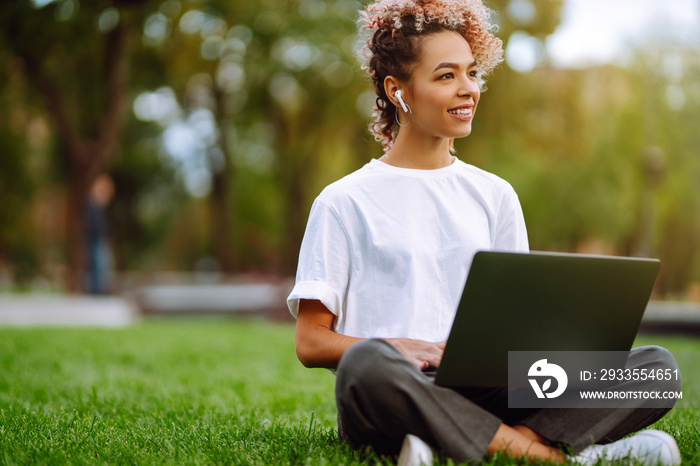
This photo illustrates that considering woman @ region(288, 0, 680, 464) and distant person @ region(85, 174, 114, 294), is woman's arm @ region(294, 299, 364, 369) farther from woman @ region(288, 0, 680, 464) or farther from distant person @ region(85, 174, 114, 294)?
distant person @ region(85, 174, 114, 294)

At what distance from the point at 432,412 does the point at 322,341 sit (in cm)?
45

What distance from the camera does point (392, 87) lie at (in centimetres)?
289

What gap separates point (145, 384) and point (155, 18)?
33.6 ft

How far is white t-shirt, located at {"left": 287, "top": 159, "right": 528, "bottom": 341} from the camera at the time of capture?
2.60m

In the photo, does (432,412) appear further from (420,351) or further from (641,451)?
(641,451)

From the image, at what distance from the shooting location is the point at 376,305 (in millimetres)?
2641

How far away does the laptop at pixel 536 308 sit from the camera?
2.23 m

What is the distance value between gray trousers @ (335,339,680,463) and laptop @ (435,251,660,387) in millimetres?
94

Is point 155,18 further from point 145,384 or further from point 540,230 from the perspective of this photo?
point 540,230

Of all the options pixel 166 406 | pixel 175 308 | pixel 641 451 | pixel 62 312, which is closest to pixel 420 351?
pixel 641 451

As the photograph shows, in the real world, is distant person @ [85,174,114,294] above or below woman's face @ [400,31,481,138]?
below

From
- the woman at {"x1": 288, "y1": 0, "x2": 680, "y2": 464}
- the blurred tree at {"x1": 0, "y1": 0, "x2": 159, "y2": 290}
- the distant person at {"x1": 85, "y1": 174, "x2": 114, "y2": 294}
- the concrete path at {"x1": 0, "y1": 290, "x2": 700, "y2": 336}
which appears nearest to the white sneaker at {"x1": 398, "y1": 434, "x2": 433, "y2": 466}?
the woman at {"x1": 288, "y1": 0, "x2": 680, "y2": 464}

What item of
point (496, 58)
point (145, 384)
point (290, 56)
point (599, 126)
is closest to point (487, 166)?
point (599, 126)

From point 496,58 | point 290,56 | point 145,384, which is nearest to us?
point 496,58
